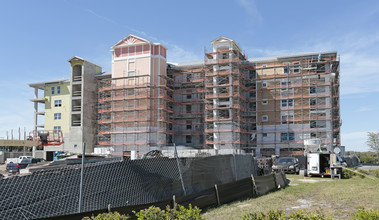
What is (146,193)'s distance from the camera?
36.2 feet

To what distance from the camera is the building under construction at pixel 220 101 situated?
2308 inches

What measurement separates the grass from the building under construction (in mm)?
40873

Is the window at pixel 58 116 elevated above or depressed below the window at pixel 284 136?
above

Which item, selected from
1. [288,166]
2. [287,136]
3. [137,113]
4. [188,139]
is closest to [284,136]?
[287,136]

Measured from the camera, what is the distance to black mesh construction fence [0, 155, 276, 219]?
8.21 meters

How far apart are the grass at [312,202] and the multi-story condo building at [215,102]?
4094cm

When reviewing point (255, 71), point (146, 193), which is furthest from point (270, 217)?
point (255, 71)

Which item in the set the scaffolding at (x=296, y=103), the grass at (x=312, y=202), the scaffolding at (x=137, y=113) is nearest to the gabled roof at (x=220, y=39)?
the scaffolding at (x=296, y=103)

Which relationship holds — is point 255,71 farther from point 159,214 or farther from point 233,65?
point 159,214

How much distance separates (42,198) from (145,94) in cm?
5500

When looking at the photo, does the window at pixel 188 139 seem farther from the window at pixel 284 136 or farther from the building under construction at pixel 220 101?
the window at pixel 284 136

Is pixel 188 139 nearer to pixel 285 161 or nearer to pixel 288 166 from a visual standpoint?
pixel 285 161

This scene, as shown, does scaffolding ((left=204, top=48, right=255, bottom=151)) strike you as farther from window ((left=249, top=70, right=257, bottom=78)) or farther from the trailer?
the trailer

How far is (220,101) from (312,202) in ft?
156
